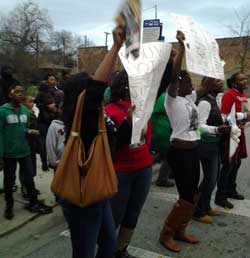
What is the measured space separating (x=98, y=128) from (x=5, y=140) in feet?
8.03

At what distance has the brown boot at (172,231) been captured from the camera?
12.7 ft

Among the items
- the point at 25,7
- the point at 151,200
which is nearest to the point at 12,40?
the point at 25,7

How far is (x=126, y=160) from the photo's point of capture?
3074 mm

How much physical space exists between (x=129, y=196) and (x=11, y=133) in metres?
1.90

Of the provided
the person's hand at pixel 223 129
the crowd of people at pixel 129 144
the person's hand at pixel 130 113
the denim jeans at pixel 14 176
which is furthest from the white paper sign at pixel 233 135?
the denim jeans at pixel 14 176

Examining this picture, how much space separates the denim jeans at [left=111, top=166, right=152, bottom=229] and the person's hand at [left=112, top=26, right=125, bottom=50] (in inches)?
46.4

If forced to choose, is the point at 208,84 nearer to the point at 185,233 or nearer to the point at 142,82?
the point at 185,233

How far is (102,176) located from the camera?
2.34 metres

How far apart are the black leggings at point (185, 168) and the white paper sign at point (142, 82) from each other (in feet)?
3.68

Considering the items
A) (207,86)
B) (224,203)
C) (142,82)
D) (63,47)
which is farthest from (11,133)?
(63,47)

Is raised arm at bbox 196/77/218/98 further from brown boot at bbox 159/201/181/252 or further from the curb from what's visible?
the curb

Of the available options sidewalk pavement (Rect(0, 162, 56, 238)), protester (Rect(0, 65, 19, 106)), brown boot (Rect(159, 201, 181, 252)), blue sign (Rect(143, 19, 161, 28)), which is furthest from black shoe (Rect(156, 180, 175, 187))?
blue sign (Rect(143, 19, 161, 28))

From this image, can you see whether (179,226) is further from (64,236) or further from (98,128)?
(98,128)

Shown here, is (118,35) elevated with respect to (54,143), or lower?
elevated
